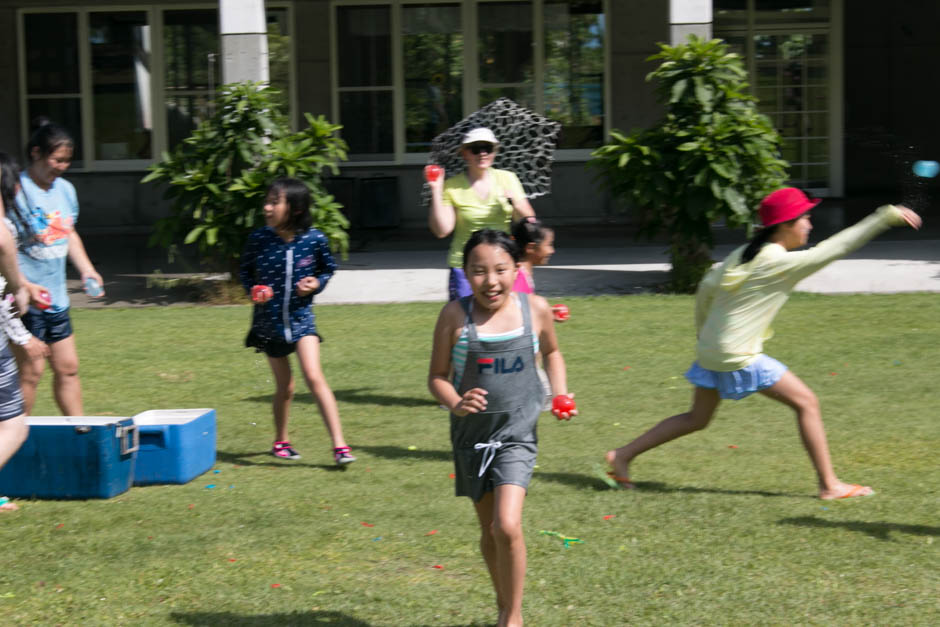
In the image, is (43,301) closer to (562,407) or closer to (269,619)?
(269,619)

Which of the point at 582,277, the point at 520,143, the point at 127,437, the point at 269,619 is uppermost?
the point at 520,143

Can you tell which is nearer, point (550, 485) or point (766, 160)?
point (550, 485)

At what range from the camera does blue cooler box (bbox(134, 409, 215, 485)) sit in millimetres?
5945

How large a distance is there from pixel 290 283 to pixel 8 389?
1834mm

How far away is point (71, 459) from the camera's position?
224 inches

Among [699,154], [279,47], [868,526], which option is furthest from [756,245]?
[279,47]

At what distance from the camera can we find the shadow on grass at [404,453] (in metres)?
6.53

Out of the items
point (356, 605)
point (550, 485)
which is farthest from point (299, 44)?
point (356, 605)

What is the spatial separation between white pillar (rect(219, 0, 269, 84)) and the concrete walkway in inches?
95.4

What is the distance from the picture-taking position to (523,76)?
60.5ft

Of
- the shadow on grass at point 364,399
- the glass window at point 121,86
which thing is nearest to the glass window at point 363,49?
the glass window at point 121,86

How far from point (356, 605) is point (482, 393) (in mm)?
1107

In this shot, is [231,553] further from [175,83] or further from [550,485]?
[175,83]

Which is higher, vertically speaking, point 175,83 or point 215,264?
point 175,83
